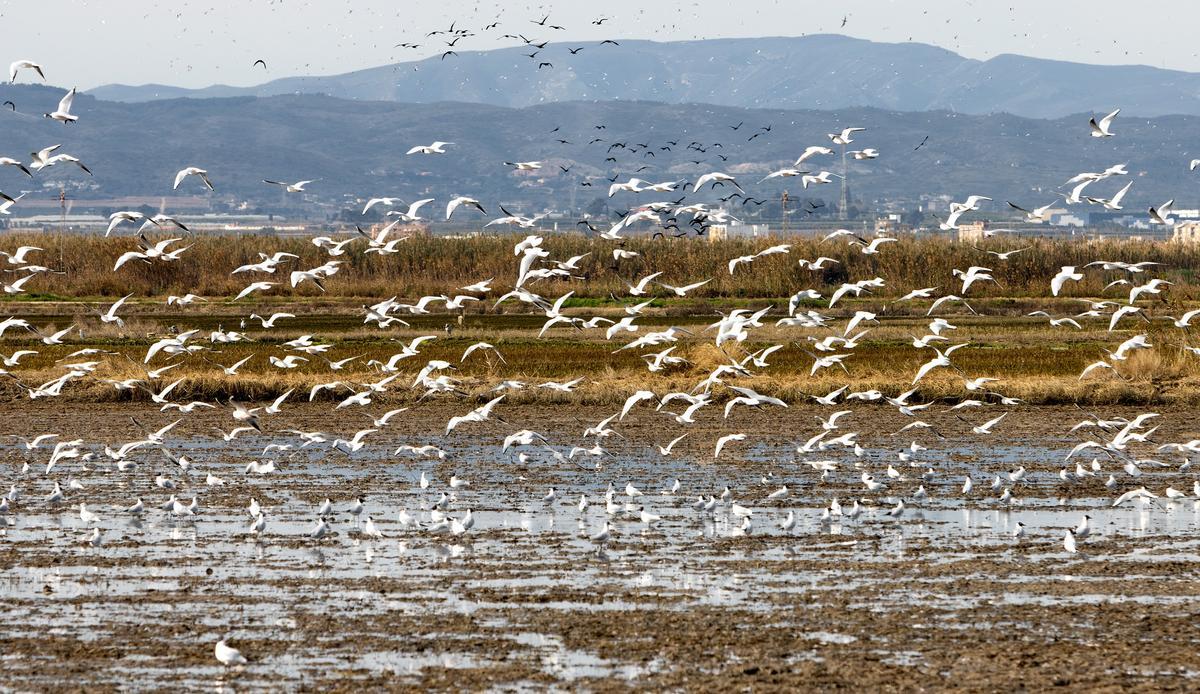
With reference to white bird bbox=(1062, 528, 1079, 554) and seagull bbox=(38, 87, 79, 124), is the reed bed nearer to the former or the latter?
seagull bbox=(38, 87, 79, 124)

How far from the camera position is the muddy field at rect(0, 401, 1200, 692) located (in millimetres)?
10977

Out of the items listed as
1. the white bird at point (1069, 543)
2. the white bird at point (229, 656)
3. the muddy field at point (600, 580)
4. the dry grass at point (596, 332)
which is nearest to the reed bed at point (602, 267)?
the dry grass at point (596, 332)

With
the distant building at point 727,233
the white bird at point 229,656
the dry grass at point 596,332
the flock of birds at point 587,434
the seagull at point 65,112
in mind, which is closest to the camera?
the white bird at point 229,656

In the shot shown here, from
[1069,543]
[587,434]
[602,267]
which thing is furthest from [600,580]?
[602,267]

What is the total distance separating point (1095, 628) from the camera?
12.0 meters

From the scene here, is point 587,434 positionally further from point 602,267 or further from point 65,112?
point 602,267

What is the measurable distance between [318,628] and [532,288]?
48.5 m

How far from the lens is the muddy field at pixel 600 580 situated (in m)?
11.0

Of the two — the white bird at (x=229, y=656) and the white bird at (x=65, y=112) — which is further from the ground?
the white bird at (x=65, y=112)

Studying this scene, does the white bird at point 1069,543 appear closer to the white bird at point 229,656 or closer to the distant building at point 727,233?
the white bird at point 229,656

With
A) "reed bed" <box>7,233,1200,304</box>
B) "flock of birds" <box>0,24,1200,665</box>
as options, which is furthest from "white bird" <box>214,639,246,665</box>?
"reed bed" <box>7,233,1200,304</box>

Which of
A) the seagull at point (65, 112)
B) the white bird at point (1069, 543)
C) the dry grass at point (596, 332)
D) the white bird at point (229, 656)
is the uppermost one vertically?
the seagull at point (65, 112)

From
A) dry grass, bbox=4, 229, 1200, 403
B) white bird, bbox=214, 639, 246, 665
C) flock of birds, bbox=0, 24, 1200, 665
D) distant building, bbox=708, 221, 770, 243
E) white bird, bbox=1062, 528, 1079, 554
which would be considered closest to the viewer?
white bird, bbox=214, 639, 246, 665

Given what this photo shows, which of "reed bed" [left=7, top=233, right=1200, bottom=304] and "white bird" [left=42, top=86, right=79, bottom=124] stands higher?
"white bird" [left=42, top=86, right=79, bottom=124]
